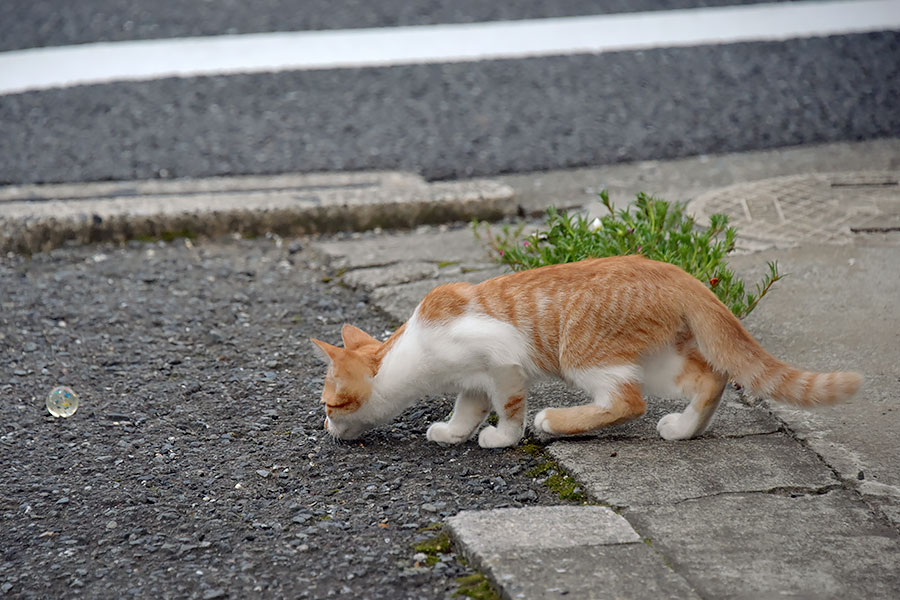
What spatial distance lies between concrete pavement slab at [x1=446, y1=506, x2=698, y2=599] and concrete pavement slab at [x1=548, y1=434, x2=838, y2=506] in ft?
0.51

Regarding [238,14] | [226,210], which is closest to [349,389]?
[226,210]

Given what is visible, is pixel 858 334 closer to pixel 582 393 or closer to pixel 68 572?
pixel 582 393

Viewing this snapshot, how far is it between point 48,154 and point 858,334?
444 centimetres

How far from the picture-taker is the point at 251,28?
7785 millimetres

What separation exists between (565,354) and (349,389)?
1.91 feet

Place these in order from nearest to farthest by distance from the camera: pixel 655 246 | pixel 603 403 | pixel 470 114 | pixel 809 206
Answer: pixel 603 403, pixel 655 246, pixel 809 206, pixel 470 114

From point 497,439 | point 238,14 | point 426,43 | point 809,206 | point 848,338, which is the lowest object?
point 497,439

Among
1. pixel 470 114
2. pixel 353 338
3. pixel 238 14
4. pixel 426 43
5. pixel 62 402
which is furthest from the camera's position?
pixel 238 14

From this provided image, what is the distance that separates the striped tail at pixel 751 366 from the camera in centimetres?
239

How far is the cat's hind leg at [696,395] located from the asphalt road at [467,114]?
2.93m

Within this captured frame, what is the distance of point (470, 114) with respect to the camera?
20.3 feet

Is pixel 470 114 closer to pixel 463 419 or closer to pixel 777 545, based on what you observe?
pixel 463 419

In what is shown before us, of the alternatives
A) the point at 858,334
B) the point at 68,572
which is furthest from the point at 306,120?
the point at 68,572

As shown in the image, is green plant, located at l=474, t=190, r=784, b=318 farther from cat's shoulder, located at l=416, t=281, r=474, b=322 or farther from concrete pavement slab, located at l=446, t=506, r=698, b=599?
concrete pavement slab, located at l=446, t=506, r=698, b=599
